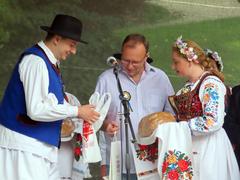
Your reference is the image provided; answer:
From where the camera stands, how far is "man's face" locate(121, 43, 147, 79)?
3264mm

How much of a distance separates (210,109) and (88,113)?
1.96 ft

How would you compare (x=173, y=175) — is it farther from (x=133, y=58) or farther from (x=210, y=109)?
(x=133, y=58)

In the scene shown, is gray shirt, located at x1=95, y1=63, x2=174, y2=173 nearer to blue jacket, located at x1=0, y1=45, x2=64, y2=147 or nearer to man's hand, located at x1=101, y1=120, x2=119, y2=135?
man's hand, located at x1=101, y1=120, x2=119, y2=135

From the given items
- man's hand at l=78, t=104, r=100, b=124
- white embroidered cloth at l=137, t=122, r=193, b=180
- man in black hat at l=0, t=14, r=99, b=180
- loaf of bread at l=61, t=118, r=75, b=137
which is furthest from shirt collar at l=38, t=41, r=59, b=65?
white embroidered cloth at l=137, t=122, r=193, b=180

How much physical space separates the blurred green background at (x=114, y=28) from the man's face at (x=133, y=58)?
128cm

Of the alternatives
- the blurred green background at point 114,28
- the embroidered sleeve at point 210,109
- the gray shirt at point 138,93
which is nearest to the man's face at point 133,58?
the gray shirt at point 138,93

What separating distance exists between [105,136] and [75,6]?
65.3 inches

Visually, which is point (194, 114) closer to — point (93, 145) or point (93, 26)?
point (93, 145)

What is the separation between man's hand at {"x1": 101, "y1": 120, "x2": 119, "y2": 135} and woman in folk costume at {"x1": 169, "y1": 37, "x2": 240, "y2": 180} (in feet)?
1.07

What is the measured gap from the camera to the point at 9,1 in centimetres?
477

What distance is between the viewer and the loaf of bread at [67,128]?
3.16 m

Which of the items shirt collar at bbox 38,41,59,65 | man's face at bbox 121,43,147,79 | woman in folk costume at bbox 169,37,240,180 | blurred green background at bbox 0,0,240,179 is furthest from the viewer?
blurred green background at bbox 0,0,240,179

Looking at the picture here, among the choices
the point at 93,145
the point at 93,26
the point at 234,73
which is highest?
the point at 93,26

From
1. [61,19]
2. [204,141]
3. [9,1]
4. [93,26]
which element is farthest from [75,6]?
[204,141]
